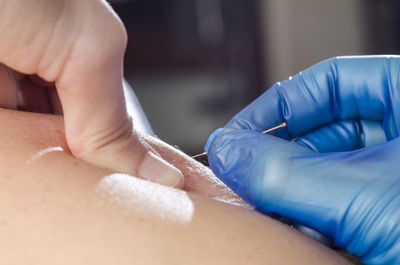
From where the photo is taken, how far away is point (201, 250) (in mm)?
539

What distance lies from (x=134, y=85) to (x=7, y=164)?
11.3 feet

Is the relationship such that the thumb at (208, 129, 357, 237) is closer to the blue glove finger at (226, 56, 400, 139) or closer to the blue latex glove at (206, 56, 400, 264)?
the blue latex glove at (206, 56, 400, 264)

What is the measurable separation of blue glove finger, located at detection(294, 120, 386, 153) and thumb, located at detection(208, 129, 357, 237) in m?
0.24

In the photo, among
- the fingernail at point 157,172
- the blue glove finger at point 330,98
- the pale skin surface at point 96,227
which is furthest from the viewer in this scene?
the blue glove finger at point 330,98

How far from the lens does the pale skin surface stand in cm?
50

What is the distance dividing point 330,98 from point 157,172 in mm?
543

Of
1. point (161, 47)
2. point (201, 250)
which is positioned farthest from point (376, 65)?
point (161, 47)

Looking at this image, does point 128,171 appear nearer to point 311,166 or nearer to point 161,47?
point 311,166

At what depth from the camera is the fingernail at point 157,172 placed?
0.67 meters

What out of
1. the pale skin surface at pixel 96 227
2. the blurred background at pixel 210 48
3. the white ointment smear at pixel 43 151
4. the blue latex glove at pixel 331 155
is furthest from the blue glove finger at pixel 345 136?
the blurred background at pixel 210 48

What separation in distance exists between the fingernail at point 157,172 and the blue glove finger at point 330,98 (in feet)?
1.11

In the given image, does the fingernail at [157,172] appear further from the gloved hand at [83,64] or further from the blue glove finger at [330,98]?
the blue glove finger at [330,98]

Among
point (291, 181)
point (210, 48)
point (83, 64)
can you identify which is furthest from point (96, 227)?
point (210, 48)

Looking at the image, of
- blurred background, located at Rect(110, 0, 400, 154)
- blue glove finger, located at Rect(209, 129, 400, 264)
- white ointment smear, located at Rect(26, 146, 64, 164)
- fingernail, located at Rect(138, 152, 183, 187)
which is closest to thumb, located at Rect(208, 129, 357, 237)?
blue glove finger, located at Rect(209, 129, 400, 264)
